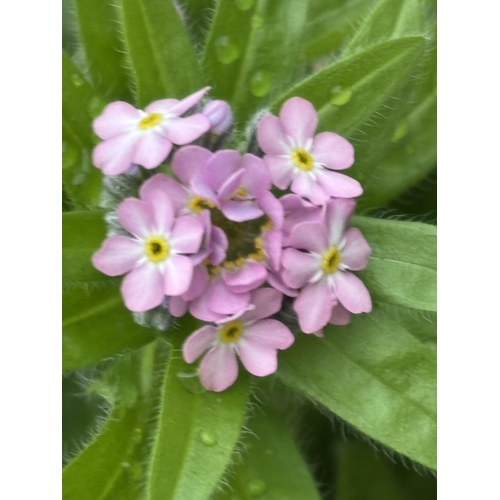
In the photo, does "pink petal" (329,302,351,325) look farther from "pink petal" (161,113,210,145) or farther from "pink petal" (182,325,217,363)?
"pink petal" (161,113,210,145)

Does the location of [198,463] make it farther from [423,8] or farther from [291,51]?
[423,8]

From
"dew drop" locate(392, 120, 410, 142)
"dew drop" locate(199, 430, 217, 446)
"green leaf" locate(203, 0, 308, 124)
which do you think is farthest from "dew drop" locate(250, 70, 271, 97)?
"dew drop" locate(199, 430, 217, 446)

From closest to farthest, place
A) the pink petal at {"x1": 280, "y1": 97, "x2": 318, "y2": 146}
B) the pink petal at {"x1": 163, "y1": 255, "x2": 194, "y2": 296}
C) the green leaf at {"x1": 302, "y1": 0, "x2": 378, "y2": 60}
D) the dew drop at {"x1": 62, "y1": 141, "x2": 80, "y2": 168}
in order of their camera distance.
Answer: the pink petal at {"x1": 163, "y1": 255, "x2": 194, "y2": 296}
the pink petal at {"x1": 280, "y1": 97, "x2": 318, "y2": 146}
the dew drop at {"x1": 62, "y1": 141, "x2": 80, "y2": 168}
the green leaf at {"x1": 302, "y1": 0, "x2": 378, "y2": 60}

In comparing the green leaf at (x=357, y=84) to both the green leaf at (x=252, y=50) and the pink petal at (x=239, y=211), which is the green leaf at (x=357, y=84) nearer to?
the green leaf at (x=252, y=50)

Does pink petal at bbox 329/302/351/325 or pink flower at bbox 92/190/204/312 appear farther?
pink petal at bbox 329/302/351/325

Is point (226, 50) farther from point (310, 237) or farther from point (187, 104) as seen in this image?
point (310, 237)

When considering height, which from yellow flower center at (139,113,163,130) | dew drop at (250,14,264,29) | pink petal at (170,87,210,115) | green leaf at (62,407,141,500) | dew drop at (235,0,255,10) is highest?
dew drop at (235,0,255,10)
